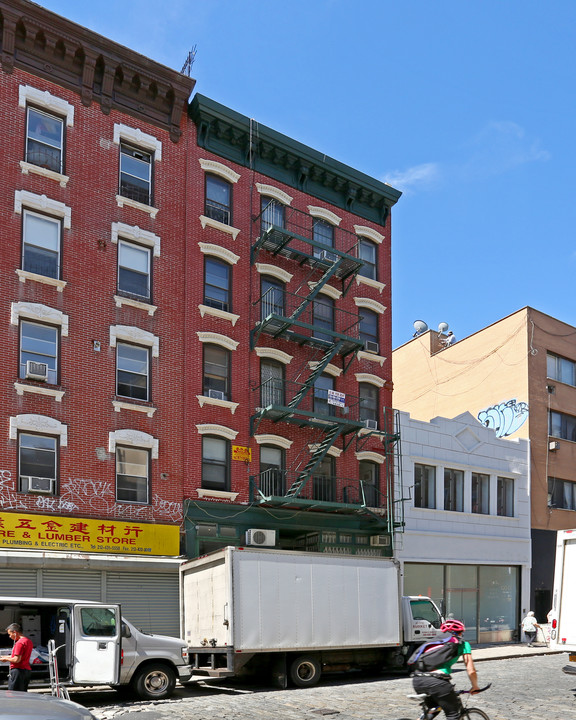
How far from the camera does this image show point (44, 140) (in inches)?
948

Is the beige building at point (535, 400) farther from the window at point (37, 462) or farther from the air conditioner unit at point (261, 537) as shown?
the window at point (37, 462)

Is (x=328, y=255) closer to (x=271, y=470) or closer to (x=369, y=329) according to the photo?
(x=369, y=329)

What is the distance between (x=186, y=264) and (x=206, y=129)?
15.8ft

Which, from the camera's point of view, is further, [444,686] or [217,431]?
[217,431]

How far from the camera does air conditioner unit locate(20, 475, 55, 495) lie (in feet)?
71.4

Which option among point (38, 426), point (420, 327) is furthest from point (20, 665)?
point (420, 327)

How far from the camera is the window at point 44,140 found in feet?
78.2

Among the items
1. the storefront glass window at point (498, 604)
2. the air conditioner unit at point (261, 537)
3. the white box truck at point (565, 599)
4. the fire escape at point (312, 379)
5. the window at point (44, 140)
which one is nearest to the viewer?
the white box truck at point (565, 599)

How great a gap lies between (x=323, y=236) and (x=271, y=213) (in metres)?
2.54

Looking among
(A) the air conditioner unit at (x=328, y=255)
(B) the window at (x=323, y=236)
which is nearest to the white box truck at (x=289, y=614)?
(A) the air conditioner unit at (x=328, y=255)

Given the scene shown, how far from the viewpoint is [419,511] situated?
31.0 meters

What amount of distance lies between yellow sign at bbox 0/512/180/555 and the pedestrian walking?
611 inches

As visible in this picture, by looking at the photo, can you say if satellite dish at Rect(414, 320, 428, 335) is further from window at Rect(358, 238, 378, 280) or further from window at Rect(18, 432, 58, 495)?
window at Rect(18, 432, 58, 495)

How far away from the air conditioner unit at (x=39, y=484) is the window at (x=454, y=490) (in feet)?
54.4
